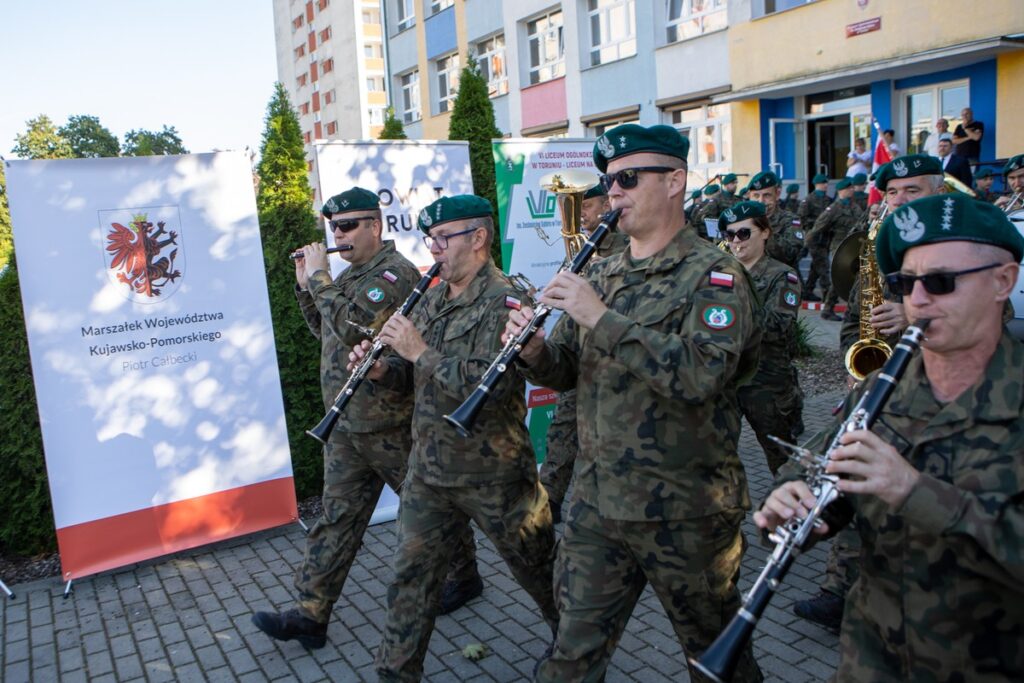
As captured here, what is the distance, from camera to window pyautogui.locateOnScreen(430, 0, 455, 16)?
98.4ft

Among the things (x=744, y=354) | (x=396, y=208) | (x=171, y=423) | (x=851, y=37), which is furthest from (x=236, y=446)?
(x=851, y=37)

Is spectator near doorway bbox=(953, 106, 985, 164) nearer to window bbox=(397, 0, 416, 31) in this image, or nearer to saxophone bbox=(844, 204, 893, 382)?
saxophone bbox=(844, 204, 893, 382)

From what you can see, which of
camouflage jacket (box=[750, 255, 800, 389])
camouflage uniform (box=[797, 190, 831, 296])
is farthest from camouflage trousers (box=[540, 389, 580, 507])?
camouflage uniform (box=[797, 190, 831, 296])

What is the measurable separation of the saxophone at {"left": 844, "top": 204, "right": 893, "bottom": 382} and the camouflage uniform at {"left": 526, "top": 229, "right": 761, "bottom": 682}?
1.23 m

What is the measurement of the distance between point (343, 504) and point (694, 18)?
18.2 metres

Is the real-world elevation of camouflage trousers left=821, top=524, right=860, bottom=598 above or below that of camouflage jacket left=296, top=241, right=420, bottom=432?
below

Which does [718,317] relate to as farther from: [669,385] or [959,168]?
[959,168]

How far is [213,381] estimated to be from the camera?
234 inches

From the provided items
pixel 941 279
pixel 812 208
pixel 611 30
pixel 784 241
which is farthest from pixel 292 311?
pixel 611 30

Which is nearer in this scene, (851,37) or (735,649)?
(735,649)

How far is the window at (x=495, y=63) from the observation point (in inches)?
1085

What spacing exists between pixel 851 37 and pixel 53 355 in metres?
15.1

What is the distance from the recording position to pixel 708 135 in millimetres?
20469

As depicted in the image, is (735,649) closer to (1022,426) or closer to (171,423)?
(1022,426)
